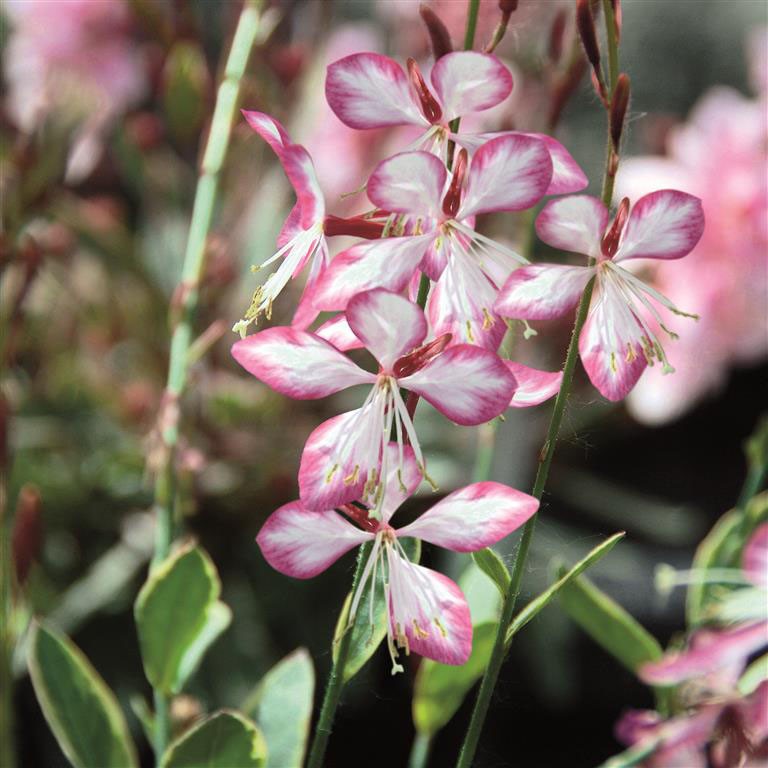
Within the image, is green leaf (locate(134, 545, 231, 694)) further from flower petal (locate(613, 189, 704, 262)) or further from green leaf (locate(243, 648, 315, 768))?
flower petal (locate(613, 189, 704, 262))

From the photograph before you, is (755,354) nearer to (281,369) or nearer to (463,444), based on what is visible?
(463,444)

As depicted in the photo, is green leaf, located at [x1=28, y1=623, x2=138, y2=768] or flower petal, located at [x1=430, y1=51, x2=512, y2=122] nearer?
flower petal, located at [x1=430, y1=51, x2=512, y2=122]

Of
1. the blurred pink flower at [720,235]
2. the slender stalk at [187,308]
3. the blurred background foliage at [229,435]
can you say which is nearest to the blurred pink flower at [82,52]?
the blurred background foliage at [229,435]

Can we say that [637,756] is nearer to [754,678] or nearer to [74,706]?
[754,678]

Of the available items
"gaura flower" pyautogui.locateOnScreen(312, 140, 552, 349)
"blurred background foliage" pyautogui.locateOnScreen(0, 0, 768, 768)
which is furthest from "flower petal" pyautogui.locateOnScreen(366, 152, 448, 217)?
"blurred background foliage" pyautogui.locateOnScreen(0, 0, 768, 768)

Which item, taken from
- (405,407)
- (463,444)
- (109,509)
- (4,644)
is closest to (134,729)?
(109,509)

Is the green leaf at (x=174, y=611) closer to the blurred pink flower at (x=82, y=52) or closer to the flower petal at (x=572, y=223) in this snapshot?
the flower petal at (x=572, y=223)

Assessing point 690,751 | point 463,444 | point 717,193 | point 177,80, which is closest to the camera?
point 690,751
